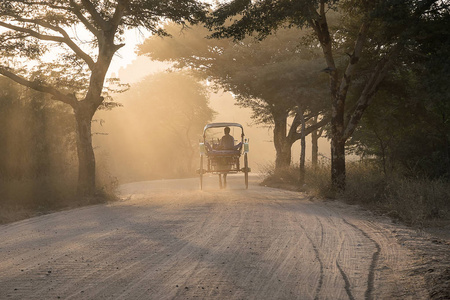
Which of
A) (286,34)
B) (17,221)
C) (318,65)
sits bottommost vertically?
(17,221)

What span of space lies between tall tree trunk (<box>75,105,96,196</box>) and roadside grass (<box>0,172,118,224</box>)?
0.34 metres

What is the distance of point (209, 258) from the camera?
23.5 ft

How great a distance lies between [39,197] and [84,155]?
241cm

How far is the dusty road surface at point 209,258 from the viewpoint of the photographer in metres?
5.61

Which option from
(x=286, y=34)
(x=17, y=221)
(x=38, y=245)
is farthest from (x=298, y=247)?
(x=286, y=34)

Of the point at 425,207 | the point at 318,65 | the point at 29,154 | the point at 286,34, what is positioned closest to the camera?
the point at 425,207

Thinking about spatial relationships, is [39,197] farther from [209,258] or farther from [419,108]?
[419,108]

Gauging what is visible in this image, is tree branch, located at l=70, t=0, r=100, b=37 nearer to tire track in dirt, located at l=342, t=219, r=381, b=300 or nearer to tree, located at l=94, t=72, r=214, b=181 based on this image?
tire track in dirt, located at l=342, t=219, r=381, b=300

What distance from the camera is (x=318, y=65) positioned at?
25156mm

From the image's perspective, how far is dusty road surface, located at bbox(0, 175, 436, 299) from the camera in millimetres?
5613

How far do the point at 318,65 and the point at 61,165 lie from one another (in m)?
12.8

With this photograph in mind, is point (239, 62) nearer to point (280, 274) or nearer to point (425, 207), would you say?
point (425, 207)

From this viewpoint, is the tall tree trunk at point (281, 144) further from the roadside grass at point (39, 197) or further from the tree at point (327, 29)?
the roadside grass at point (39, 197)

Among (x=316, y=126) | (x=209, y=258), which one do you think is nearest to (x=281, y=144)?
(x=316, y=126)
